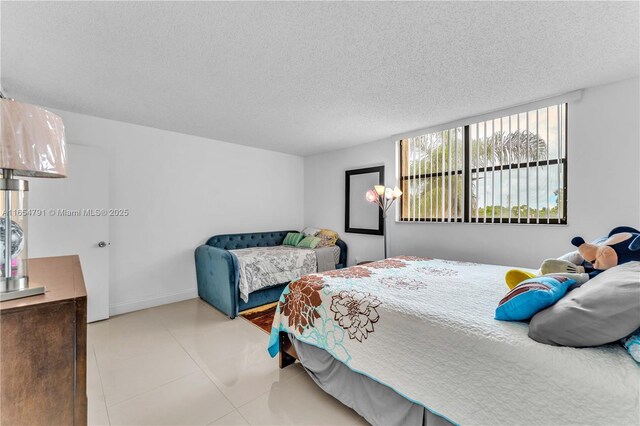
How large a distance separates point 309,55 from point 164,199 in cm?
287

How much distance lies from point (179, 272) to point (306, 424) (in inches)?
116

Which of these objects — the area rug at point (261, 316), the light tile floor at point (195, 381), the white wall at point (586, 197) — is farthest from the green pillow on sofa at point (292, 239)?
the white wall at point (586, 197)

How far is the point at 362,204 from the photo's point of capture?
4391 mm

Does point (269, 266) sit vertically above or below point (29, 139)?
below

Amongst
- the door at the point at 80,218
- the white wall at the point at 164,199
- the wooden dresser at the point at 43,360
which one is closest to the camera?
the wooden dresser at the point at 43,360

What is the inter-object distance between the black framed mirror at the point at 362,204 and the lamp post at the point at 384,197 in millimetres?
120

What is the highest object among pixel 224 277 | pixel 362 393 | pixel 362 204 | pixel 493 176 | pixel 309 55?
pixel 309 55

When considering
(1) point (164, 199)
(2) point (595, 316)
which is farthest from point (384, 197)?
(1) point (164, 199)

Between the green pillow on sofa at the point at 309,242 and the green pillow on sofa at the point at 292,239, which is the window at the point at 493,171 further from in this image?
the green pillow on sofa at the point at 292,239

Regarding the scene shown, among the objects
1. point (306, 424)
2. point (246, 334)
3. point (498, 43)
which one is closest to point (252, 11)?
point (498, 43)

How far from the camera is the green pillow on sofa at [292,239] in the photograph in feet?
15.6

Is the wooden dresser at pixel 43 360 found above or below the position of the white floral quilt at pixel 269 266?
above

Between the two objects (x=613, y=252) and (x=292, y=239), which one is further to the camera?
(x=292, y=239)

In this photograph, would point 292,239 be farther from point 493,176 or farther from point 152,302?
point 493,176
